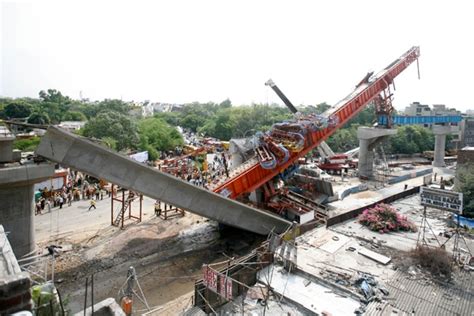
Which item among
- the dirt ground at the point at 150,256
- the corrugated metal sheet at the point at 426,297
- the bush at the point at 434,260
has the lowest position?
the dirt ground at the point at 150,256

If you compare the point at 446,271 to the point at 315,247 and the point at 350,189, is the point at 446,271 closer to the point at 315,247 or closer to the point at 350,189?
the point at 315,247

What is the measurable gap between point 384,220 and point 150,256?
41.1 feet

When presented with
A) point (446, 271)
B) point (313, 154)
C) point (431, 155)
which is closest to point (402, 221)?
point (446, 271)

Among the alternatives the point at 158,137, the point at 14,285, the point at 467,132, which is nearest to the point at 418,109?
the point at 467,132

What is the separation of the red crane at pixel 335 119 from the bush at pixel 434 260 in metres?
8.97

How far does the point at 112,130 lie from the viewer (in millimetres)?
37469

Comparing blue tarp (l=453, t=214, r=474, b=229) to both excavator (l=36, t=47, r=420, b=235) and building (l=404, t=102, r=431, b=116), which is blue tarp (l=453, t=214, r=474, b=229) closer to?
excavator (l=36, t=47, r=420, b=235)

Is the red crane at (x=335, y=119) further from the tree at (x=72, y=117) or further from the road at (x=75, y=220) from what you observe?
the tree at (x=72, y=117)

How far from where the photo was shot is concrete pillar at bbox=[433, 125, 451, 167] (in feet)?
136

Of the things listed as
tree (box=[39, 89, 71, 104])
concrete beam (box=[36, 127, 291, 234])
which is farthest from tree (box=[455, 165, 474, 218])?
tree (box=[39, 89, 71, 104])

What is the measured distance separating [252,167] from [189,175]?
13.5 metres

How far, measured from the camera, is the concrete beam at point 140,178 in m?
13.3

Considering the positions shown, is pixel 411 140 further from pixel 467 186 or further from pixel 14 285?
pixel 14 285

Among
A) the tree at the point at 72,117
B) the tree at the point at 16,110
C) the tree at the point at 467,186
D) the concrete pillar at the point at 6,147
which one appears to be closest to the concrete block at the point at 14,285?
the concrete pillar at the point at 6,147
